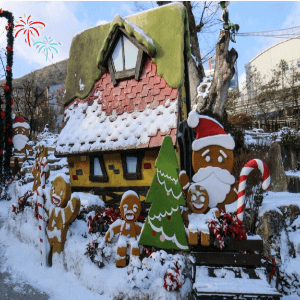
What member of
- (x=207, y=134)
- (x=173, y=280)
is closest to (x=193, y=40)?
(x=207, y=134)

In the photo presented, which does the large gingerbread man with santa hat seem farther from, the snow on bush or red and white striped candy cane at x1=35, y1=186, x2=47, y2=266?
red and white striped candy cane at x1=35, y1=186, x2=47, y2=266

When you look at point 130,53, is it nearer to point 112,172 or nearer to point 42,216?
point 112,172

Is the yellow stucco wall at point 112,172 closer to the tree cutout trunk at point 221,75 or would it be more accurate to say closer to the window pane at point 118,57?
the window pane at point 118,57

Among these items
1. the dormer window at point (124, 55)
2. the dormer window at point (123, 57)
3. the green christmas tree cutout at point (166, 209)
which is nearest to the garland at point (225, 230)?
the green christmas tree cutout at point (166, 209)

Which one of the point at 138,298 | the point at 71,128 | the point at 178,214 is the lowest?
the point at 138,298

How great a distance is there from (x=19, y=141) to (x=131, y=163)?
5.81m

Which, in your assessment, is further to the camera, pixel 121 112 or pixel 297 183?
pixel 297 183

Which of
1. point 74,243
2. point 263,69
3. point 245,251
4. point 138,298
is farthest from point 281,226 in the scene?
point 263,69

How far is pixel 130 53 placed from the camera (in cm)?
620

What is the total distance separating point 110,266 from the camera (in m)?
3.74

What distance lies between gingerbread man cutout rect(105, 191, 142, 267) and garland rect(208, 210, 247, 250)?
105 cm

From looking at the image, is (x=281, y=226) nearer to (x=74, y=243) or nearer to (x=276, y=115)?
(x=74, y=243)

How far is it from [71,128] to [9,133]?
4.02m

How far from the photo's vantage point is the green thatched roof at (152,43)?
562 cm
